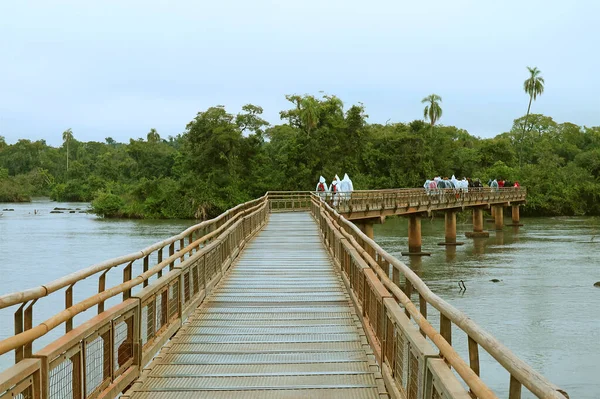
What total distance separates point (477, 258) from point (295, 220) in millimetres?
13627

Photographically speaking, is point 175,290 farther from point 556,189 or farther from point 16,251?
point 556,189

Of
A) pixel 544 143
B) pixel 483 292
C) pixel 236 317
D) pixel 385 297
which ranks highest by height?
pixel 544 143

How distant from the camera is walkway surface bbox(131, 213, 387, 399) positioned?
22.6 ft

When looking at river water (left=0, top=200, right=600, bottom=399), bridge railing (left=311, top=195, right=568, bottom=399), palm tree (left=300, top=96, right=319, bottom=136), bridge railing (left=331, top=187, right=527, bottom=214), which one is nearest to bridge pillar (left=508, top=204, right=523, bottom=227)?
river water (left=0, top=200, right=600, bottom=399)

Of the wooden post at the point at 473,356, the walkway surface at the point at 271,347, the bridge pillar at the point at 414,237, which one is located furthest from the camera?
the bridge pillar at the point at 414,237

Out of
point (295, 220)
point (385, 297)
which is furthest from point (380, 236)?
point (385, 297)

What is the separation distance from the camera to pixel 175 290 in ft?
31.2

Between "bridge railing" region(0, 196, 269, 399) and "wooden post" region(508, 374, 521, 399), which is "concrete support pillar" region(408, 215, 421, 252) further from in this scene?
"wooden post" region(508, 374, 521, 399)

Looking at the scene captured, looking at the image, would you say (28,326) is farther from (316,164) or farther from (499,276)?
(316,164)

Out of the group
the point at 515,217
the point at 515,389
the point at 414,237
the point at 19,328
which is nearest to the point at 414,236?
the point at 414,237

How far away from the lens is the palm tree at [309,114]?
75500 mm

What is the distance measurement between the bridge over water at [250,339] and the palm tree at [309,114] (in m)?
61.1

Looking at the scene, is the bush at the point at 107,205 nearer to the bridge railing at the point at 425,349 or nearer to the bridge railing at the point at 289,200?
the bridge railing at the point at 289,200

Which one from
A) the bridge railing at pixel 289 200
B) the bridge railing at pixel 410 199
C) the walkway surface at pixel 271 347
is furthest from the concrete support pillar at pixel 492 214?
the walkway surface at pixel 271 347
